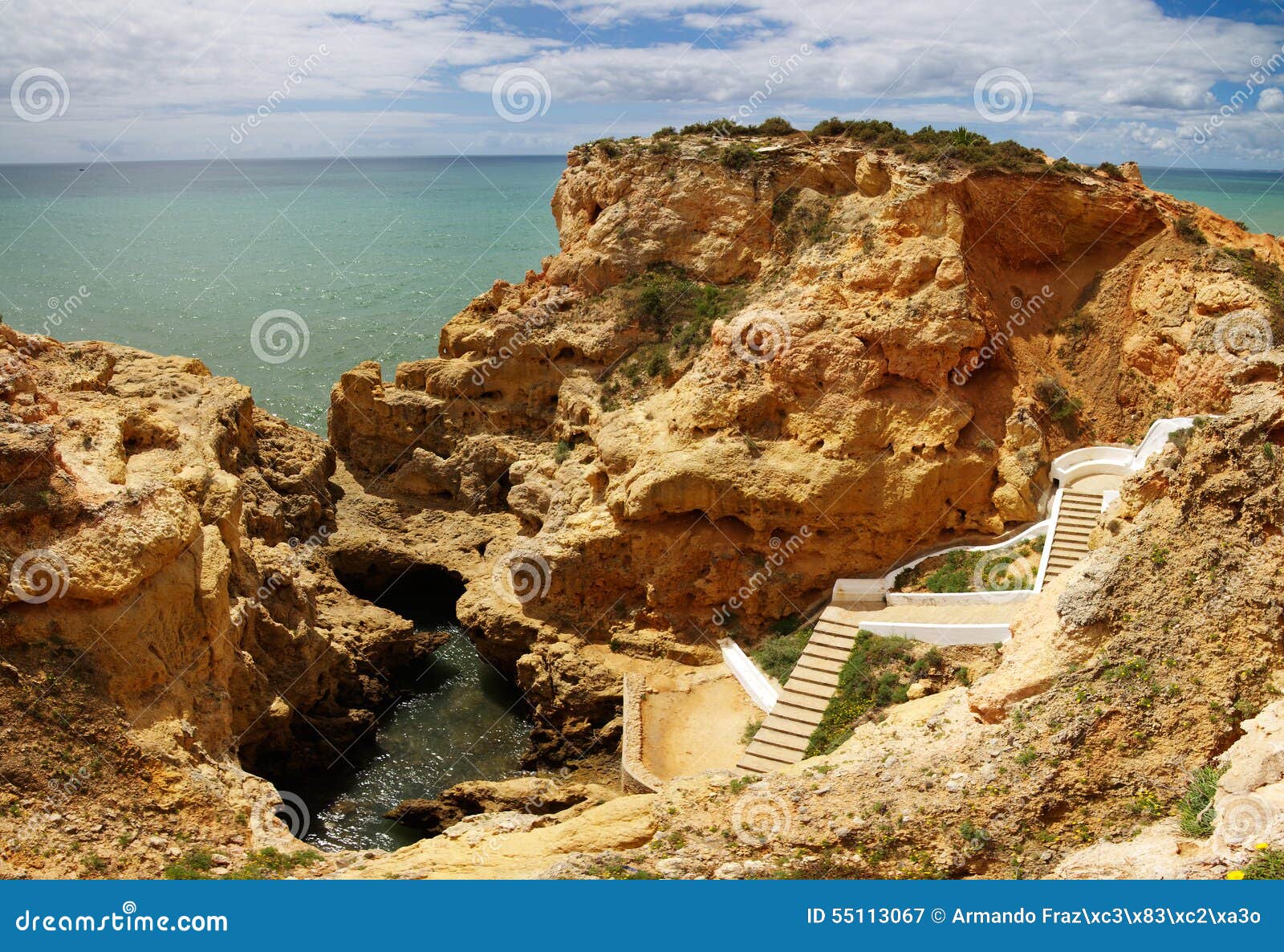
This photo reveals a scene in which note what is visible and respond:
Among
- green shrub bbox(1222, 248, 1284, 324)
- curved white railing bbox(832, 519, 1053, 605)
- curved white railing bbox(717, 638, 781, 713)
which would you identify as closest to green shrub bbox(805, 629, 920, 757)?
curved white railing bbox(717, 638, 781, 713)

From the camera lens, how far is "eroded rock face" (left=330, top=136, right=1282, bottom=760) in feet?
77.4

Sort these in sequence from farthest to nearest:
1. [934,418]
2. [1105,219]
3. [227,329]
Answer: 1. [227,329]
2. [1105,219]
3. [934,418]

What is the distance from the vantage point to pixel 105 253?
260ft

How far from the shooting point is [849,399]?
24.0 metres

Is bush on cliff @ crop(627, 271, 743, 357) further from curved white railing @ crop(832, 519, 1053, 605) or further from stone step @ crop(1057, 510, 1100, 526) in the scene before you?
stone step @ crop(1057, 510, 1100, 526)

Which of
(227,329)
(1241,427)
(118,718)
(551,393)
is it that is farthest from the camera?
(227,329)

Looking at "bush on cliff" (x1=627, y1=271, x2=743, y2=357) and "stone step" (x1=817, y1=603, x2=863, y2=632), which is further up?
"bush on cliff" (x1=627, y1=271, x2=743, y2=357)

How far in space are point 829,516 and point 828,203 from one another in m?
10.1

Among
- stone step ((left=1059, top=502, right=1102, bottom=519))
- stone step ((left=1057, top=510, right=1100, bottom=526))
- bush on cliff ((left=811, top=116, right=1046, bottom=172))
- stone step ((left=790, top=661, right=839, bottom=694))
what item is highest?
bush on cliff ((left=811, top=116, right=1046, bottom=172))

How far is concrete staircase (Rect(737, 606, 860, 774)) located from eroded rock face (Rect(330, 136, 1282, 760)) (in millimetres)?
2467

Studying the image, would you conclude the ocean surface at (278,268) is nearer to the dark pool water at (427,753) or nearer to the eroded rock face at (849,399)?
the dark pool water at (427,753)

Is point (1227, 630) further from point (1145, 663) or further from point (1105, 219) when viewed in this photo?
point (1105, 219)

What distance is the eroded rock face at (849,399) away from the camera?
23.6 meters

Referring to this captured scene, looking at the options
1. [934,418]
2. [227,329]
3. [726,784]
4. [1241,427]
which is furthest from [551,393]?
[227,329]
